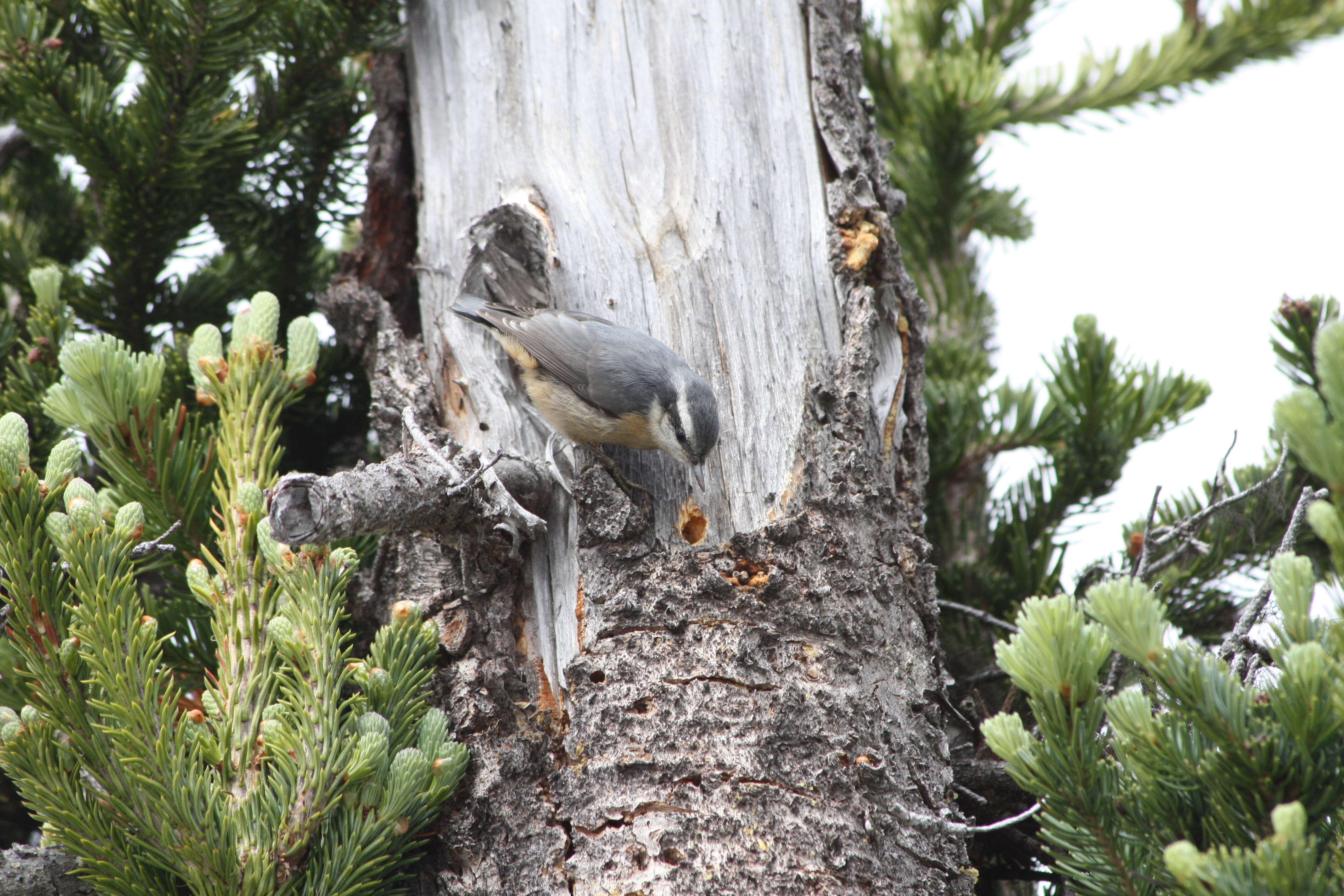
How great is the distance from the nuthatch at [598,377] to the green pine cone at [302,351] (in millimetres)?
504

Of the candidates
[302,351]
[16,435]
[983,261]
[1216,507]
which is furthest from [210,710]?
[983,261]

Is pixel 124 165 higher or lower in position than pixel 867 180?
higher

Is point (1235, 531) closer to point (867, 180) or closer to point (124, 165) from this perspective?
point (867, 180)

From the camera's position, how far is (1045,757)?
1228mm

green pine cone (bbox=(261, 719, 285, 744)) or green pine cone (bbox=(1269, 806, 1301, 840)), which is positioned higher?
green pine cone (bbox=(261, 719, 285, 744))

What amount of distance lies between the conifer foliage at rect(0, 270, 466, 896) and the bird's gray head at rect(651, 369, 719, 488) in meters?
0.66

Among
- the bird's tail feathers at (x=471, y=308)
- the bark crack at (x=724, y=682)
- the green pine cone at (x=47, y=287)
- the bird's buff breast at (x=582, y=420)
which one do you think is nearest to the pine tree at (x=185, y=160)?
the green pine cone at (x=47, y=287)

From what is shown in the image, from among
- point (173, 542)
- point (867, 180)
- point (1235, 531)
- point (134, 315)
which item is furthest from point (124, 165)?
point (1235, 531)

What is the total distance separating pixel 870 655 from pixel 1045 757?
64cm

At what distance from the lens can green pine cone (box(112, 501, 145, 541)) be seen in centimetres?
153

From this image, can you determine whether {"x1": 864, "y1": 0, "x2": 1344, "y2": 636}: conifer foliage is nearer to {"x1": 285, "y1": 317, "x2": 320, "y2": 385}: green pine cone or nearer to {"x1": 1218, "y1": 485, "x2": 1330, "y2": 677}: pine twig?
{"x1": 1218, "y1": 485, "x2": 1330, "y2": 677}: pine twig

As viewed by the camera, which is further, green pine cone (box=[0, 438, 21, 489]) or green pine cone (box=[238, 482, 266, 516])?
green pine cone (box=[238, 482, 266, 516])

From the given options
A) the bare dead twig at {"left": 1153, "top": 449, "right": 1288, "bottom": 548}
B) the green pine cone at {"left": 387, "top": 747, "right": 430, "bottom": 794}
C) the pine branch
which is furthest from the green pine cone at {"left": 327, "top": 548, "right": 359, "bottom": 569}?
the pine branch

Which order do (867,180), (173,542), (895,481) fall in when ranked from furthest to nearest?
1. (867,180)
2. (895,481)
3. (173,542)
